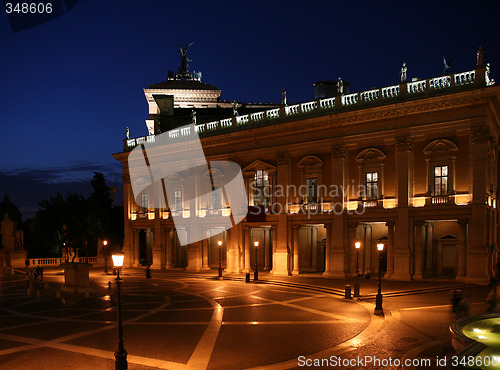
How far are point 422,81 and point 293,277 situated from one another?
16.5 meters

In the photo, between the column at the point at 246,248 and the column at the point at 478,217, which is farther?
the column at the point at 246,248

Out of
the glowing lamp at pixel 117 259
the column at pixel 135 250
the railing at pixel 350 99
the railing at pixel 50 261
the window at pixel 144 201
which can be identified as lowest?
the railing at pixel 50 261

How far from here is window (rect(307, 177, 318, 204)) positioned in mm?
33700

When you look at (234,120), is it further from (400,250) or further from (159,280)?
(400,250)

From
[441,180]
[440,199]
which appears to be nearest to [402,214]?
[440,199]

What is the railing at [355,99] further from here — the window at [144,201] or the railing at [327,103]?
the window at [144,201]

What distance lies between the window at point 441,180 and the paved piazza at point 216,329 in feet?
22.8

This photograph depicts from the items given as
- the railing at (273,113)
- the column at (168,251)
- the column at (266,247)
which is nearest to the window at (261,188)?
the railing at (273,113)

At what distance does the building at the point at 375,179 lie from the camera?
88.4 feet

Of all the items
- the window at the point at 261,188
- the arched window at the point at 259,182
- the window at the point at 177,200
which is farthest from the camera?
the window at the point at 177,200

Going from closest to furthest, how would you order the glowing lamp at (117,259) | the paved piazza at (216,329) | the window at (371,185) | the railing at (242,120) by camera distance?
the glowing lamp at (117,259) → the paved piazza at (216,329) → the window at (371,185) → the railing at (242,120)

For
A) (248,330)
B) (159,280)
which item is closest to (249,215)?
(159,280)

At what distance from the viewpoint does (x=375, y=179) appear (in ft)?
102

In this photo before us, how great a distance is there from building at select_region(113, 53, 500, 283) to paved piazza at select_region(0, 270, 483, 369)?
186 inches
